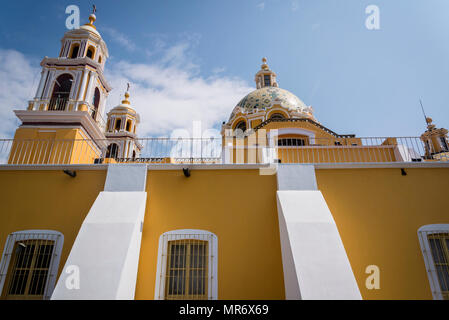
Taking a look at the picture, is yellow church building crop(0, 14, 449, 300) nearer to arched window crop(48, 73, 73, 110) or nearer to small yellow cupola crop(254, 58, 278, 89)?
arched window crop(48, 73, 73, 110)

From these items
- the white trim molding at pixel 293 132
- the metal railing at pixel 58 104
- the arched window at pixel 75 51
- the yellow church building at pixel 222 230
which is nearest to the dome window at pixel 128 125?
the arched window at pixel 75 51

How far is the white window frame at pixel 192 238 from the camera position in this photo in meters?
5.41

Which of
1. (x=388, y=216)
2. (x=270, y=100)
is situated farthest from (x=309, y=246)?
(x=270, y=100)

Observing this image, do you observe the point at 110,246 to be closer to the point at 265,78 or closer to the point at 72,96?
the point at 72,96

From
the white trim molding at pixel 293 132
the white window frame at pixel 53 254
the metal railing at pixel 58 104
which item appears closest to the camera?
the white window frame at pixel 53 254

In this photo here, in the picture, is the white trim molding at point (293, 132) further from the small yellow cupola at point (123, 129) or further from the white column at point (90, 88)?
the small yellow cupola at point (123, 129)

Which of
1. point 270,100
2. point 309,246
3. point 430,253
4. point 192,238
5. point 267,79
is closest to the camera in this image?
point 309,246

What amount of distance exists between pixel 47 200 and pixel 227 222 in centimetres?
419

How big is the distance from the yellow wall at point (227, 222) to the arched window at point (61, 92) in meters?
9.67

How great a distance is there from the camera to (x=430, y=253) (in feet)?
18.1

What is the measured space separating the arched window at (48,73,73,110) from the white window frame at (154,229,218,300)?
35.2 feet

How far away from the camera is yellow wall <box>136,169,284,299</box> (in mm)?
5438
